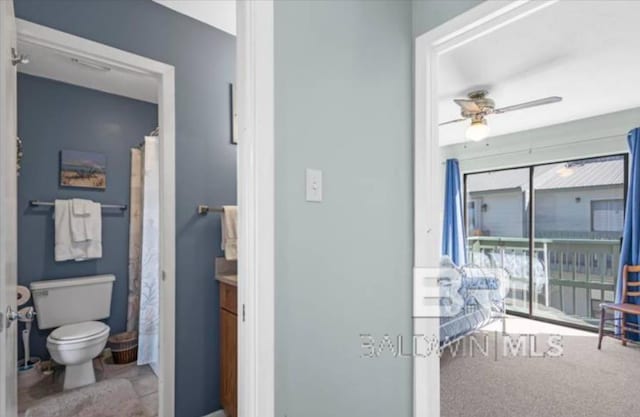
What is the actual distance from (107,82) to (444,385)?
147 inches

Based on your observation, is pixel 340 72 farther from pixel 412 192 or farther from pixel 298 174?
pixel 412 192

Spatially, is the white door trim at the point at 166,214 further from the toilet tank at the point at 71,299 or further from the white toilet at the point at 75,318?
the toilet tank at the point at 71,299

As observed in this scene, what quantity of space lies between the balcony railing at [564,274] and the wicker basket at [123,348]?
15.7ft

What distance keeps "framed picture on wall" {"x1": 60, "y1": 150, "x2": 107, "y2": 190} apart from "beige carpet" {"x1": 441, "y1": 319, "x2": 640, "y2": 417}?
3388 millimetres

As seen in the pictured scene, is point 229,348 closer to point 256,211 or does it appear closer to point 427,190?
point 256,211

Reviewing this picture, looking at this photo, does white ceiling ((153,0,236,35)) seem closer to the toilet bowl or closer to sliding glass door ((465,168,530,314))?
the toilet bowl

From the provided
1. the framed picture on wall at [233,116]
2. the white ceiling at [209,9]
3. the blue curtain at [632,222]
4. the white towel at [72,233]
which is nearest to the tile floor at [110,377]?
the white towel at [72,233]

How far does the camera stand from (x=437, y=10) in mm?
1472

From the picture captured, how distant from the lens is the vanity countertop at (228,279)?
6.36 ft

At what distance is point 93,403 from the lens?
88.0 inches

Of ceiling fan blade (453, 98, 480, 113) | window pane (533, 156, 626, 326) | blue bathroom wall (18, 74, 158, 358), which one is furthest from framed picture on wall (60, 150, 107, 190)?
window pane (533, 156, 626, 326)

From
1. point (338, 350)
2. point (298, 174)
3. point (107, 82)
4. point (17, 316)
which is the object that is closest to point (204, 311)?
point (17, 316)

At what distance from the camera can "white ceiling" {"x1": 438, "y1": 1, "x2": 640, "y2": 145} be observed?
81.2 inches

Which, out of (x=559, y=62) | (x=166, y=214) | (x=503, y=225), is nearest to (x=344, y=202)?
(x=166, y=214)
